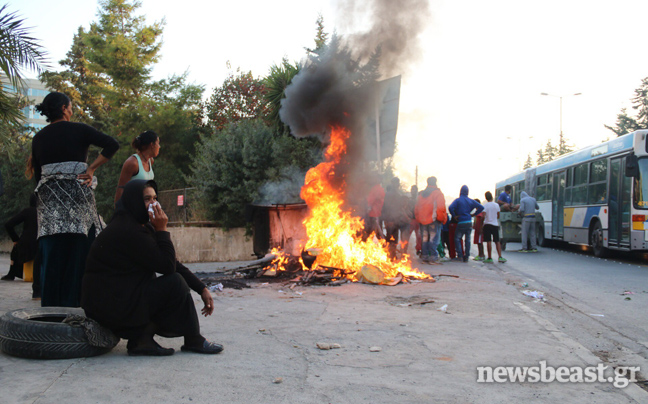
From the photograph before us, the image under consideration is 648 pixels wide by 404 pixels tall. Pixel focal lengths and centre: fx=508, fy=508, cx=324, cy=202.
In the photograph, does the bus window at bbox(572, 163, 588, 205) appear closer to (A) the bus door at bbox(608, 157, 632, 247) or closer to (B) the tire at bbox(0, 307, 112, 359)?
(A) the bus door at bbox(608, 157, 632, 247)

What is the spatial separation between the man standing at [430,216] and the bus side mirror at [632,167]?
15.9ft

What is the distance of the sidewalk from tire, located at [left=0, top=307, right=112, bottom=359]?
7cm

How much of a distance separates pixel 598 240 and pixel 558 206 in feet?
12.3

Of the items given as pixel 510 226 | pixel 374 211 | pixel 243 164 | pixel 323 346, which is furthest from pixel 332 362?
pixel 510 226

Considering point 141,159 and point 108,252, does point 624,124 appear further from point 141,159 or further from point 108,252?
point 108,252

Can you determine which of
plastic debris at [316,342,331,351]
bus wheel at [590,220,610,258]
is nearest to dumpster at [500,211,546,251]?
bus wheel at [590,220,610,258]

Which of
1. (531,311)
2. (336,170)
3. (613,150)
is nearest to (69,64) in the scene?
(336,170)

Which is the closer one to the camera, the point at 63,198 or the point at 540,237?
the point at 63,198

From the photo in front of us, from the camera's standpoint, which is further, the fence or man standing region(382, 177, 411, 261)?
the fence

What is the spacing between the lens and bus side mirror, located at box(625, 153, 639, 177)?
12.8 meters

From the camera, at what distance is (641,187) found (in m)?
12.8

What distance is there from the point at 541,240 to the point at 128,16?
2401 cm

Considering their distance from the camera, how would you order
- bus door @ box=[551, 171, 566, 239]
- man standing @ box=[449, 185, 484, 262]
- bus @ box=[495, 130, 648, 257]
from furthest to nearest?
bus door @ box=[551, 171, 566, 239]
bus @ box=[495, 130, 648, 257]
man standing @ box=[449, 185, 484, 262]

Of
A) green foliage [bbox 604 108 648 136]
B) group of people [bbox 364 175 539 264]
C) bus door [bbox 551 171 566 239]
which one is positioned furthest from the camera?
green foliage [bbox 604 108 648 136]
